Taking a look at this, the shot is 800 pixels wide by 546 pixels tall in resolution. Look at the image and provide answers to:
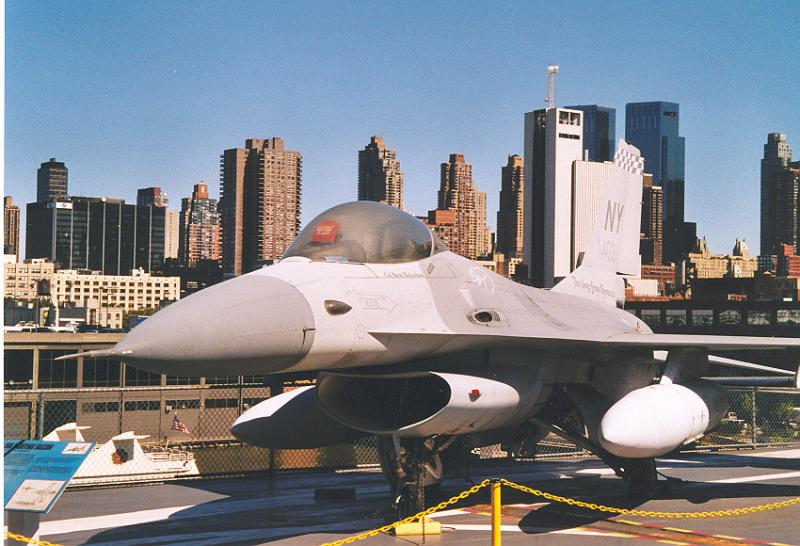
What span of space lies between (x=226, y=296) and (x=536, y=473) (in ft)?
28.8

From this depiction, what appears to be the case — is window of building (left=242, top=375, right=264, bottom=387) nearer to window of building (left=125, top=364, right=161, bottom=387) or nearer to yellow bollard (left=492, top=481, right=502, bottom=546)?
yellow bollard (left=492, top=481, right=502, bottom=546)

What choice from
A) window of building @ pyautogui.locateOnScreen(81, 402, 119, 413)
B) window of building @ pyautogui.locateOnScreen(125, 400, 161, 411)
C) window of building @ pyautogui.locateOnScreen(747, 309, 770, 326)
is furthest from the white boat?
window of building @ pyautogui.locateOnScreen(747, 309, 770, 326)

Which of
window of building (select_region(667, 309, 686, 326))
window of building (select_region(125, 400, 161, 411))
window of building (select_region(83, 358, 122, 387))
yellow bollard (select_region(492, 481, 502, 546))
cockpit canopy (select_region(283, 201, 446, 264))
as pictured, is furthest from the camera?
window of building (select_region(667, 309, 686, 326))

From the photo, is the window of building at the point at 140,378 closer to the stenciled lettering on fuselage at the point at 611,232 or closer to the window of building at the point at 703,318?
the window of building at the point at 703,318

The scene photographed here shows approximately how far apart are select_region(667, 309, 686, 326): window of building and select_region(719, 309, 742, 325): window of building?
5.82 m

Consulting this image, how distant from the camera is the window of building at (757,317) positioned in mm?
104188

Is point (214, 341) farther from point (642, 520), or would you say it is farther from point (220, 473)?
point (220, 473)

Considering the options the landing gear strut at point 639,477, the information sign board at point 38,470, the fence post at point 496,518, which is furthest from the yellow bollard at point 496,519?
the landing gear strut at point 639,477

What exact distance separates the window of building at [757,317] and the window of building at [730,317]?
1.15m

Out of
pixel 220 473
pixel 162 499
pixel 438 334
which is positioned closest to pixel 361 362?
pixel 438 334

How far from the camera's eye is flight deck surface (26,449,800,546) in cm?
1052

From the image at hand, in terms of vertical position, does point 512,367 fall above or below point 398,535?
above

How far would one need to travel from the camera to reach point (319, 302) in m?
9.30

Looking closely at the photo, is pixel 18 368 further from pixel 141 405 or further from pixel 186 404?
pixel 186 404
